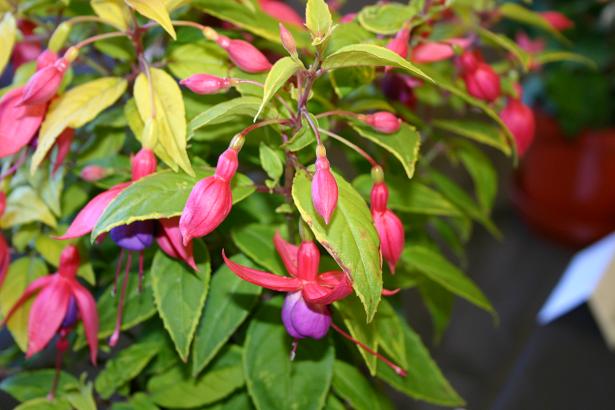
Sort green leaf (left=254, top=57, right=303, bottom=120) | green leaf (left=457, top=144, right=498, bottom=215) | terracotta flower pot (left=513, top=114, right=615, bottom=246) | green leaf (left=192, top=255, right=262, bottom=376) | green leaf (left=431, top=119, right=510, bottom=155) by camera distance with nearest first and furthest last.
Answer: green leaf (left=254, top=57, right=303, bottom=120) → green leaf (left=192, top=255, right=262, bottom=376) → green leaf (left=431, top=119, right=510, bottom=155) → green leaf (left=457, top=144, right=498, bottom=215) → terracotta flower pot (left=513, top=114, right=615, bottom=246)

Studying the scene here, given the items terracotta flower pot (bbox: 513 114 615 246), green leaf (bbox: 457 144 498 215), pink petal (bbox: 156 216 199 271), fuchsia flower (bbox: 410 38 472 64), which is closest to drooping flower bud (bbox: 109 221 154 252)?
pink petal (bbox: 156 216 199 271)

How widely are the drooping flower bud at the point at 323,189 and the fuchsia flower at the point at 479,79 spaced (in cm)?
21

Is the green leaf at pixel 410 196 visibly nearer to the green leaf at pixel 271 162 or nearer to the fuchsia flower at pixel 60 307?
the green leaf at pixel 271 162

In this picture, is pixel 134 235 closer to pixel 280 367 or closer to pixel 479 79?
pixel 280 367

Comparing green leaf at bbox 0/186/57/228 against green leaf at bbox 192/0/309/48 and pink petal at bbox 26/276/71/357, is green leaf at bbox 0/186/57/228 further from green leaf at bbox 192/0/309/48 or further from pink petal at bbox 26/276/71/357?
green leaf at bbox 192/0/309/48

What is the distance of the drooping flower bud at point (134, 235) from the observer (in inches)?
16.3

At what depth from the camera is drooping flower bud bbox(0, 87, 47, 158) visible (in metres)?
0.44

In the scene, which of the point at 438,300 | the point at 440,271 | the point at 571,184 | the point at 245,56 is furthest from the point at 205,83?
the point at 571,184

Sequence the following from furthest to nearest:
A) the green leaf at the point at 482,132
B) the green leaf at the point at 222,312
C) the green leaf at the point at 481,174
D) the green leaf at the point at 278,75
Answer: the green leaf at the point at 481,174
the green leaf at the point at 482,132
the green leaf at the point at 222,312
the green leaf at the point at 278,75

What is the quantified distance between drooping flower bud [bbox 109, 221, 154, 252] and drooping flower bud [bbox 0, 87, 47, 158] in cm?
9

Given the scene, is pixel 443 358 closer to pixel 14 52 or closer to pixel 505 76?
pixel 505 76

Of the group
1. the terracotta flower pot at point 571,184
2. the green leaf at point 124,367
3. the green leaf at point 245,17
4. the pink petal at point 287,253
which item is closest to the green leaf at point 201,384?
the green leaf at point 124,367

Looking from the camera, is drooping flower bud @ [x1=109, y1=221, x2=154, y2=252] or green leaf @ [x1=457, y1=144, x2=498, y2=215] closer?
drooping flower bud @ [x1=109, y1=221, x2=154, y2=252]

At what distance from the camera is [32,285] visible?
0.47 metres
